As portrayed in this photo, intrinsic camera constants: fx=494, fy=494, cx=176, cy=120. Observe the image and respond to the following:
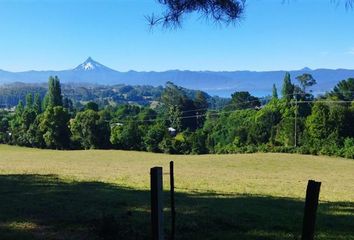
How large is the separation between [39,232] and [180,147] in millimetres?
84039

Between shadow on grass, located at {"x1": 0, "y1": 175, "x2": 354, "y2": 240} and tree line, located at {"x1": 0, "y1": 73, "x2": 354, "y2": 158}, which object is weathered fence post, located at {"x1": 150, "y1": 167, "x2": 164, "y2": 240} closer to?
shadow on grass, located at {"x1": 0, "y1": 175, "x2": 354, "y2": 240}

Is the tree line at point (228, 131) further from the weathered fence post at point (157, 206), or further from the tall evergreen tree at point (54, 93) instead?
the weathered fence post at point (157, 206)

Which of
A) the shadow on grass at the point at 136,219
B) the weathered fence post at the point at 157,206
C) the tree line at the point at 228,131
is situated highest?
the weathered fence post at the point at 157,206

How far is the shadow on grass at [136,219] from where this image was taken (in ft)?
28.5

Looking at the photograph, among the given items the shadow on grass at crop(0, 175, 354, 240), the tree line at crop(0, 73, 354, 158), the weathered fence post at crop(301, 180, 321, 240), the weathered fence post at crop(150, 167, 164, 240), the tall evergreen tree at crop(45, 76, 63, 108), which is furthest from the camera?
the tall evergreen tree at crop(45, 76, 63, 108)

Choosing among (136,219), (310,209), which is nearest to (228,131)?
(136,219)

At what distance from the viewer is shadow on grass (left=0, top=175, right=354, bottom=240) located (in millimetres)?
8695

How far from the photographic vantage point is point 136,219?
32.6 ft

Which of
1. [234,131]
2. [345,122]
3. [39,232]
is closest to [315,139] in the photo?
[345,122]

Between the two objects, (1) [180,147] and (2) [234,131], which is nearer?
(1) [180,147]

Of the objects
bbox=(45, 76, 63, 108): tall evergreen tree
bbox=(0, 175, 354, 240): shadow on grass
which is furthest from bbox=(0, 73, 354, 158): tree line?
bbox=(0, 175, 354, 240): shadow on grass

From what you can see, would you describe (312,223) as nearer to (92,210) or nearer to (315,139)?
(92,210)

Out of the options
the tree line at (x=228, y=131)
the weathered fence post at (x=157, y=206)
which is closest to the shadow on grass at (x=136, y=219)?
the weathered fence post at (x=157, y=206)

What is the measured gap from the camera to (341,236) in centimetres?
904
